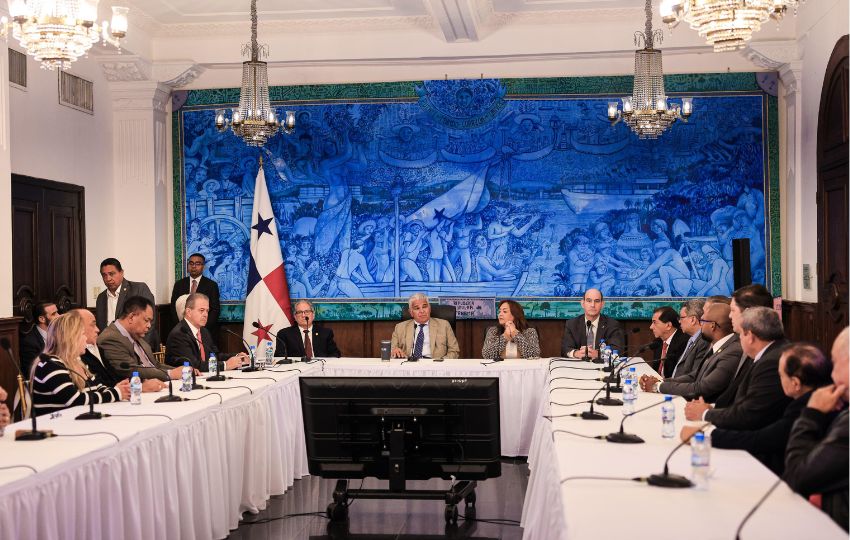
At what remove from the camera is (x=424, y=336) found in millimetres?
8688

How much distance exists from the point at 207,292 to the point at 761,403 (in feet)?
24.5

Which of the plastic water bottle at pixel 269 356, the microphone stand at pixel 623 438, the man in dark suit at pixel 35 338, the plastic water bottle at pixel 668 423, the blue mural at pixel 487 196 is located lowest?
the microphone stand at pixel 623 438

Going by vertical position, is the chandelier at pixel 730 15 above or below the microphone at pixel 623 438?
above

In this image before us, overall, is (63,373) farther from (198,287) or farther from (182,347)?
(198,287)

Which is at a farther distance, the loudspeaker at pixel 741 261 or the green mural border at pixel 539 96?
the green mural border at pixel 539 96

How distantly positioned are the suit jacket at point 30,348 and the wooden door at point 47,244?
2.10 feet

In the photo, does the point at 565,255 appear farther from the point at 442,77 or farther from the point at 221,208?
the point at 221,208

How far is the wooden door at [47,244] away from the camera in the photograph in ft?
28.5

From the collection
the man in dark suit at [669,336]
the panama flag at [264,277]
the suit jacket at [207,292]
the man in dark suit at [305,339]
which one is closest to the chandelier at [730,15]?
the man in dark suit at [669,336]

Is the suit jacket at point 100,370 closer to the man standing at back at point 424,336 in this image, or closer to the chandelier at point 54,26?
the chandelier at point 54,26

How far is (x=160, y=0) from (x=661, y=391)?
6.32m

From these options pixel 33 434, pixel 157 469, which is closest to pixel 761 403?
pixel 157 469

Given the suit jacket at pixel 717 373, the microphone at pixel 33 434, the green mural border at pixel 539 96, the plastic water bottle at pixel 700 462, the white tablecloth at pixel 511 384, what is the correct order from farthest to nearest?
the green mural border at pixel 539 96 → the white tablecloth at pixel 511 384 → the suit jacket at pixel 717 373 → the microphone at pixel 33 434 → the plastic water bottle at pixel 700 462

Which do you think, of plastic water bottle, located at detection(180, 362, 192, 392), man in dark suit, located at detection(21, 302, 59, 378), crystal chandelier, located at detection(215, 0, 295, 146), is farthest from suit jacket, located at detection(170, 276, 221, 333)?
plastic water bottle, located at detection(180, 362, 192, 392)
